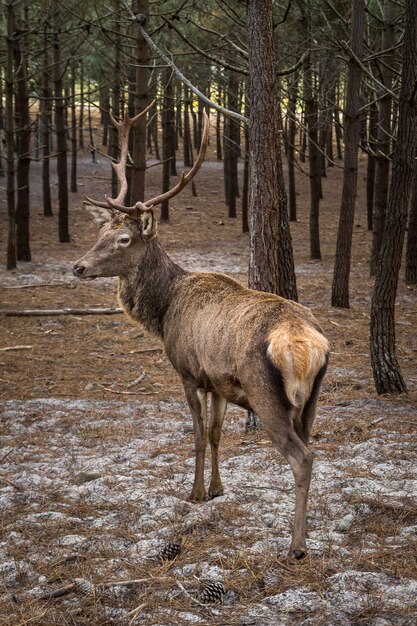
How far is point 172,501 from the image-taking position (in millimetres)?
5652

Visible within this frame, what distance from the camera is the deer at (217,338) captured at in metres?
4.59

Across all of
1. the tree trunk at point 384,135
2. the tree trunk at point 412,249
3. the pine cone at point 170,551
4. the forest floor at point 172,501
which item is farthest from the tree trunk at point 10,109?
the pine cone at point 170,551

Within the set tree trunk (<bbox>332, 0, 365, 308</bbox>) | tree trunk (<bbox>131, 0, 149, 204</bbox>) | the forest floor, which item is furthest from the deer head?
tree trunk (<bbox>332, 0, 365, 308</bbox>)

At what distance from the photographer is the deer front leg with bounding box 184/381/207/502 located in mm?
5734

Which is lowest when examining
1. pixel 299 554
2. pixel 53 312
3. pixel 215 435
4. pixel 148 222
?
pixel 299 554

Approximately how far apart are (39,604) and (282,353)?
6.26 feet

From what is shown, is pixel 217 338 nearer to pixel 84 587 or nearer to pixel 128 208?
pixel 128 208

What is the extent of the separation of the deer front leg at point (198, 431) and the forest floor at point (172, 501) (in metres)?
0.16

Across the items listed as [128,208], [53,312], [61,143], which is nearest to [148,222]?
[128,208]

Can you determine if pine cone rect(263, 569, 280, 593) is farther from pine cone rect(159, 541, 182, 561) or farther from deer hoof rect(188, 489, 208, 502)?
deer hoof rect(188, 489, 208, 502)

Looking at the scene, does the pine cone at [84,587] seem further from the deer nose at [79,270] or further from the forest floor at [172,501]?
the deer nose at [79,270]

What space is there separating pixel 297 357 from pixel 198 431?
159cm

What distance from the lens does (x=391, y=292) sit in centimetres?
810

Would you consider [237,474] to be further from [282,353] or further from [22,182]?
[22,182]
